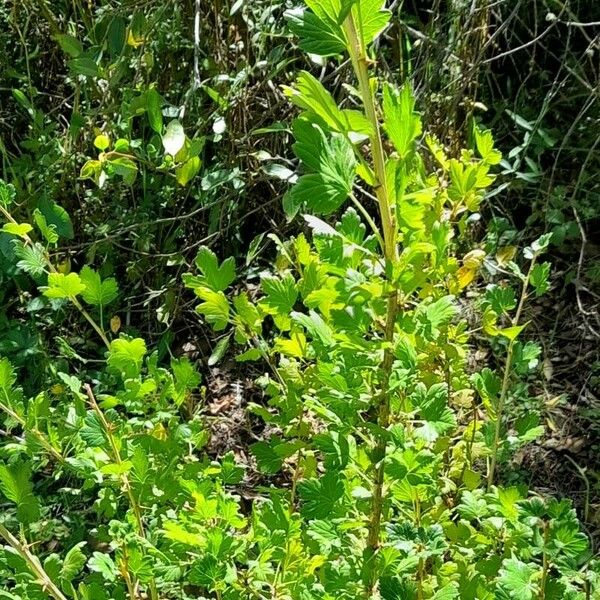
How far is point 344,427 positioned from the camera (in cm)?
87

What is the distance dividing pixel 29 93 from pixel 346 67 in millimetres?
890

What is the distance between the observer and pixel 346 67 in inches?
73.0

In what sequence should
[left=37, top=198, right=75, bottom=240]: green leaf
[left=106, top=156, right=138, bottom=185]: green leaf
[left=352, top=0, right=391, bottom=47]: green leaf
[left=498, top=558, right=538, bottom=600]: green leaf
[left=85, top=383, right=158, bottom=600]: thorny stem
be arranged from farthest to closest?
[left=37, top=198, right=75, bottom=240]: green leaf < [left=106, top=156, right=138, bottom=185]: green leaf < [left=85, top=383, right=158, bottom=600]: thorny stem < [left=498, top=558, right=538, bottom=600]: green leaf < [left=352, top=0, right=391, bottom=47]: green leaf

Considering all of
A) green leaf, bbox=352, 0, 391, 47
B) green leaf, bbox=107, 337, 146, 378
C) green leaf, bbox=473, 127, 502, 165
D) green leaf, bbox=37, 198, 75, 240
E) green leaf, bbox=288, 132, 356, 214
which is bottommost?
green leaf, bbox=37, 198, 75, 240

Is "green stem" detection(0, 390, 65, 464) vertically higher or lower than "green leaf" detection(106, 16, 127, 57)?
lower

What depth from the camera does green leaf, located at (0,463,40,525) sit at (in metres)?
1.00

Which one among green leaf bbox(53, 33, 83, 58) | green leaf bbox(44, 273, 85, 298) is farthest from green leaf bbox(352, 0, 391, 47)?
green leaf bbox(53, 33, 83, 58)

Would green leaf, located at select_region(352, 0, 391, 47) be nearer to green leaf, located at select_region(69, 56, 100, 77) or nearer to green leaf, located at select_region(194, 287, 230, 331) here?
green leaf, located at select_region(194, 287, 230, 331)

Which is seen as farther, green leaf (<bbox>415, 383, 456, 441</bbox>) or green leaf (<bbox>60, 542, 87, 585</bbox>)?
green leaf (<bbox>60, 542, 87, 585</bbox>)

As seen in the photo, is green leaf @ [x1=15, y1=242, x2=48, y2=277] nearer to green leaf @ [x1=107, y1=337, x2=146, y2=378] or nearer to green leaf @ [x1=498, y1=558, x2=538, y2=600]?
green leaf @ [x1=107, y1=337, x2=146, y2=378]

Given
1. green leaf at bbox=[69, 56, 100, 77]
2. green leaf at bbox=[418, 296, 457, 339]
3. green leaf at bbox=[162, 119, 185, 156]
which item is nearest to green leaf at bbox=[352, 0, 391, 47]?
green leaf at bbox=[418, 296, 457, 339]

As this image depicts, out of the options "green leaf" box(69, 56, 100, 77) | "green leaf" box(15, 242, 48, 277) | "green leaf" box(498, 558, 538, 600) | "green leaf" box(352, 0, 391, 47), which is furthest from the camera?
"green leaf" box(69, 56, 100, 77)

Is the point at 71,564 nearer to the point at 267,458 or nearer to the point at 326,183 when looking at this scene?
the point at 267,458

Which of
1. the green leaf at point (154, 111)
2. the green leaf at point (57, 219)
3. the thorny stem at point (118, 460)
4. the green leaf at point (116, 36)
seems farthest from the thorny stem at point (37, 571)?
the green leaf at point (116, 36)
